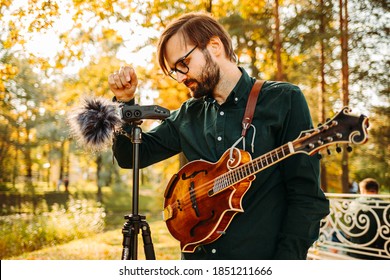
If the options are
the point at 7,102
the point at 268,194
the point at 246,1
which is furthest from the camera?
the point at 7,102

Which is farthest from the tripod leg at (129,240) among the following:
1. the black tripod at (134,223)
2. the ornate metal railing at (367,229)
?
the ornate metal railing at (367,229)

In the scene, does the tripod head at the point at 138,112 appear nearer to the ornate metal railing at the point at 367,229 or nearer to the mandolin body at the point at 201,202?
the mandolin body at the point at 201,202

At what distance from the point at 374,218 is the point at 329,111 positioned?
4.88 meters

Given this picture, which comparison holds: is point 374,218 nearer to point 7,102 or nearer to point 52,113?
point 7,102

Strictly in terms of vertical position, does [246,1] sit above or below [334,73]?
above

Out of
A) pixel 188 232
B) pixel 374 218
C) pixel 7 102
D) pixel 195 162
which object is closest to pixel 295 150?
pixel 195 162

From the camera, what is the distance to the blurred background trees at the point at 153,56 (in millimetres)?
5969

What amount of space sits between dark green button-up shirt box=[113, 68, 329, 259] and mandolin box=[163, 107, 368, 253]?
51 mm

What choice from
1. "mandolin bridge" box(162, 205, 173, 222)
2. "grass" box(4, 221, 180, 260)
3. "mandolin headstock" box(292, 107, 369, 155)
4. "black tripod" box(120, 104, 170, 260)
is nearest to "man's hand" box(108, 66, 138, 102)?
"black tripod" box(120, 104, 170, 260)

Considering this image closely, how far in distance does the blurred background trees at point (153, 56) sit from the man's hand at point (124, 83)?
138 inches

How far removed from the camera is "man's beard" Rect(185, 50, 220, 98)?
6.00 ft

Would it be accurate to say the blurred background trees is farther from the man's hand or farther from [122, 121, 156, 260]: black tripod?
[122, 121, 156, 260]: black tripod

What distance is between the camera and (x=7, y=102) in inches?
329

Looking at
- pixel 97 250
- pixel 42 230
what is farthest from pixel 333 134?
pixel 42 230
